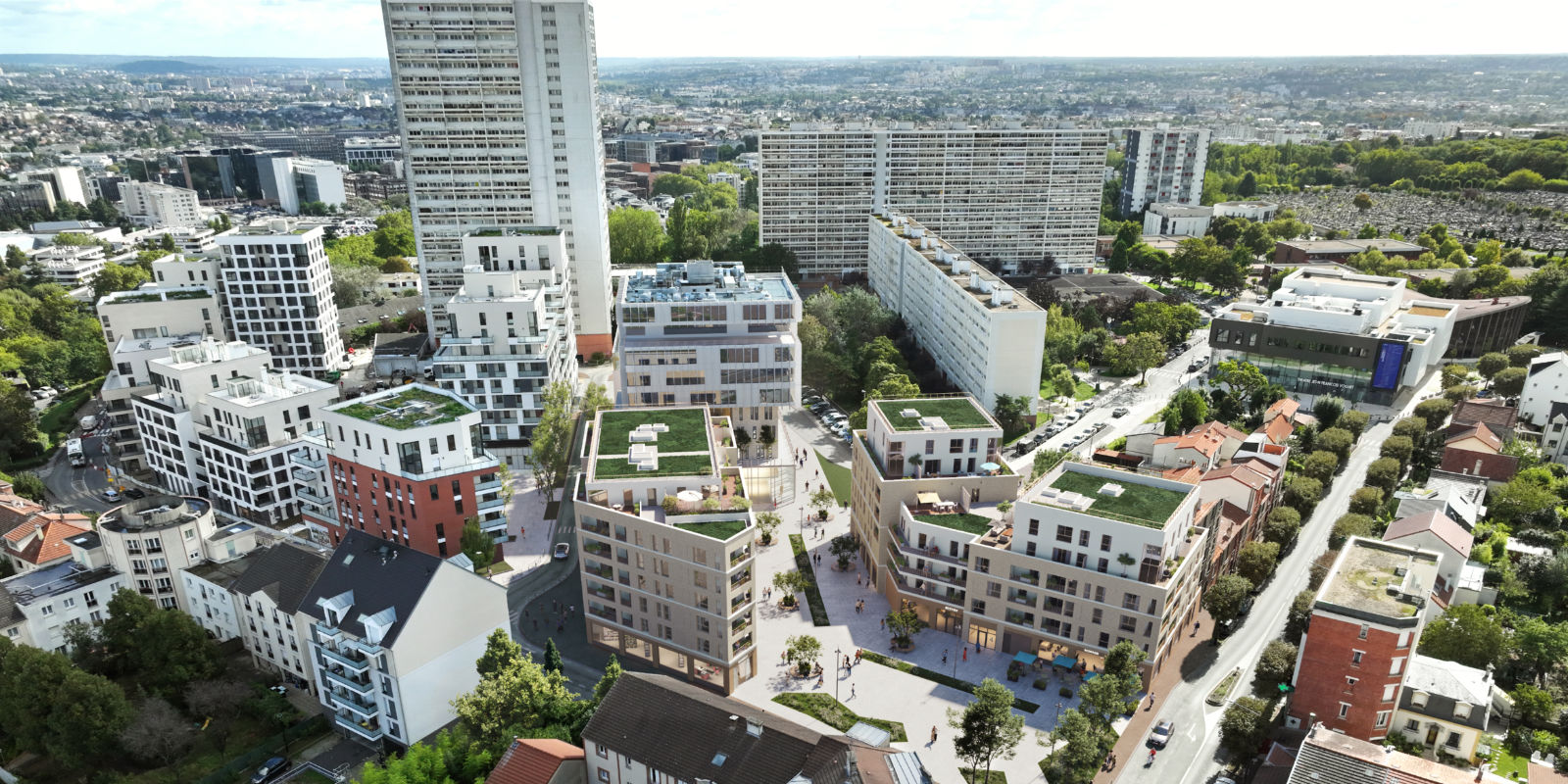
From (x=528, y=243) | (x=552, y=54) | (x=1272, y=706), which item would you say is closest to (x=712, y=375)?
(x=528, y=243)

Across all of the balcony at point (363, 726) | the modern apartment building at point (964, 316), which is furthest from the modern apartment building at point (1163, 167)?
the balcony at point (363, 726)

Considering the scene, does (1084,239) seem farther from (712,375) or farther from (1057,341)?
(712,375)

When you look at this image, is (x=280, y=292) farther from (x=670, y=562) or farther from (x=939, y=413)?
(x=939, y=413)

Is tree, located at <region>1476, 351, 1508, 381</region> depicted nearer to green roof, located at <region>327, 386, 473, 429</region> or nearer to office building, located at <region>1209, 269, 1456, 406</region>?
office building, located at <region>1209, 269, 1456, 406</region>

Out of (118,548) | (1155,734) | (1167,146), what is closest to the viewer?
(1155,734)

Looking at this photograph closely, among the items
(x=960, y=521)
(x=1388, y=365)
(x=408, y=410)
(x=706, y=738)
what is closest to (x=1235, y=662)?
(x=960, y=521)

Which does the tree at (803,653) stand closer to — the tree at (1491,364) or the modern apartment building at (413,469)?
the modern apartment building at (413,469)
